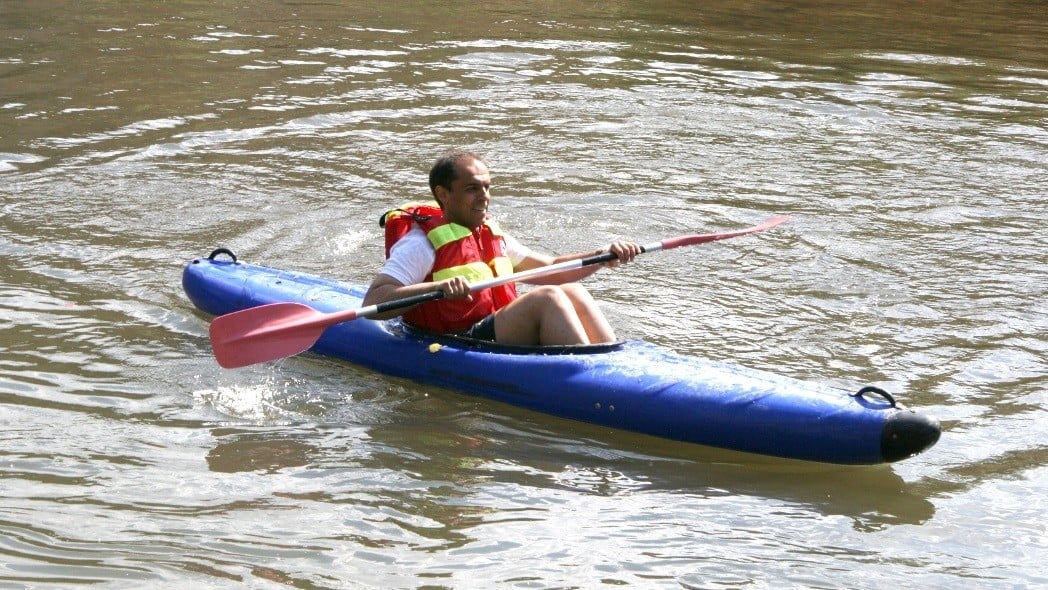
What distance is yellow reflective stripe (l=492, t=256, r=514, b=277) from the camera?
17.4ft

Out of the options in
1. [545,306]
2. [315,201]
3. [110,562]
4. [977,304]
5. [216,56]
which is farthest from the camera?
[216,56]

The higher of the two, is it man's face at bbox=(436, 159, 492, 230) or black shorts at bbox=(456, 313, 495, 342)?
man's face at bbox=(436, 159, 492, 230)

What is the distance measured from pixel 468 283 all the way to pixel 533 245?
2249 millimetres

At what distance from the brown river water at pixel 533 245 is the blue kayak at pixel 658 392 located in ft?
0.35

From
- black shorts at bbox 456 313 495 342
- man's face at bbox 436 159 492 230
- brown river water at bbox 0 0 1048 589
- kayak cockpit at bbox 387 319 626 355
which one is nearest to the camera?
brown river water at bbox 0 0 1048 589

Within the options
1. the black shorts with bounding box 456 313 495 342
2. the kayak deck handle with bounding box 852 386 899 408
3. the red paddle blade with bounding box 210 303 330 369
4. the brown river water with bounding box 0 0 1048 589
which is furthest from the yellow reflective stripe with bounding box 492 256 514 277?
the kayak deck handle with bounding box 852 386 899 408

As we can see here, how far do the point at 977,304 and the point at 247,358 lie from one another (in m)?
3.33

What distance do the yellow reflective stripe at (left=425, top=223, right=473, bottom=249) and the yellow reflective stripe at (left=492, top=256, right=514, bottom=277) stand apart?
0.18m

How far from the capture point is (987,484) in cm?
444

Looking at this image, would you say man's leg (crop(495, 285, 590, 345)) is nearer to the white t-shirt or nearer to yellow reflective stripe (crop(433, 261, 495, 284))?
yellow reflective stripe (crop(433, 261, 495, 284))

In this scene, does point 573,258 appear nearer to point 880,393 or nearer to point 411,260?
point 411,260

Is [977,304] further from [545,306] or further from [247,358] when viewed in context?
[247,358]

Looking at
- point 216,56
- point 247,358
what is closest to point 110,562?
point 247,358

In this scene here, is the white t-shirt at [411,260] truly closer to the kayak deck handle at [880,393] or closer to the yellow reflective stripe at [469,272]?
the yellow reflective stripe at [469,272]
